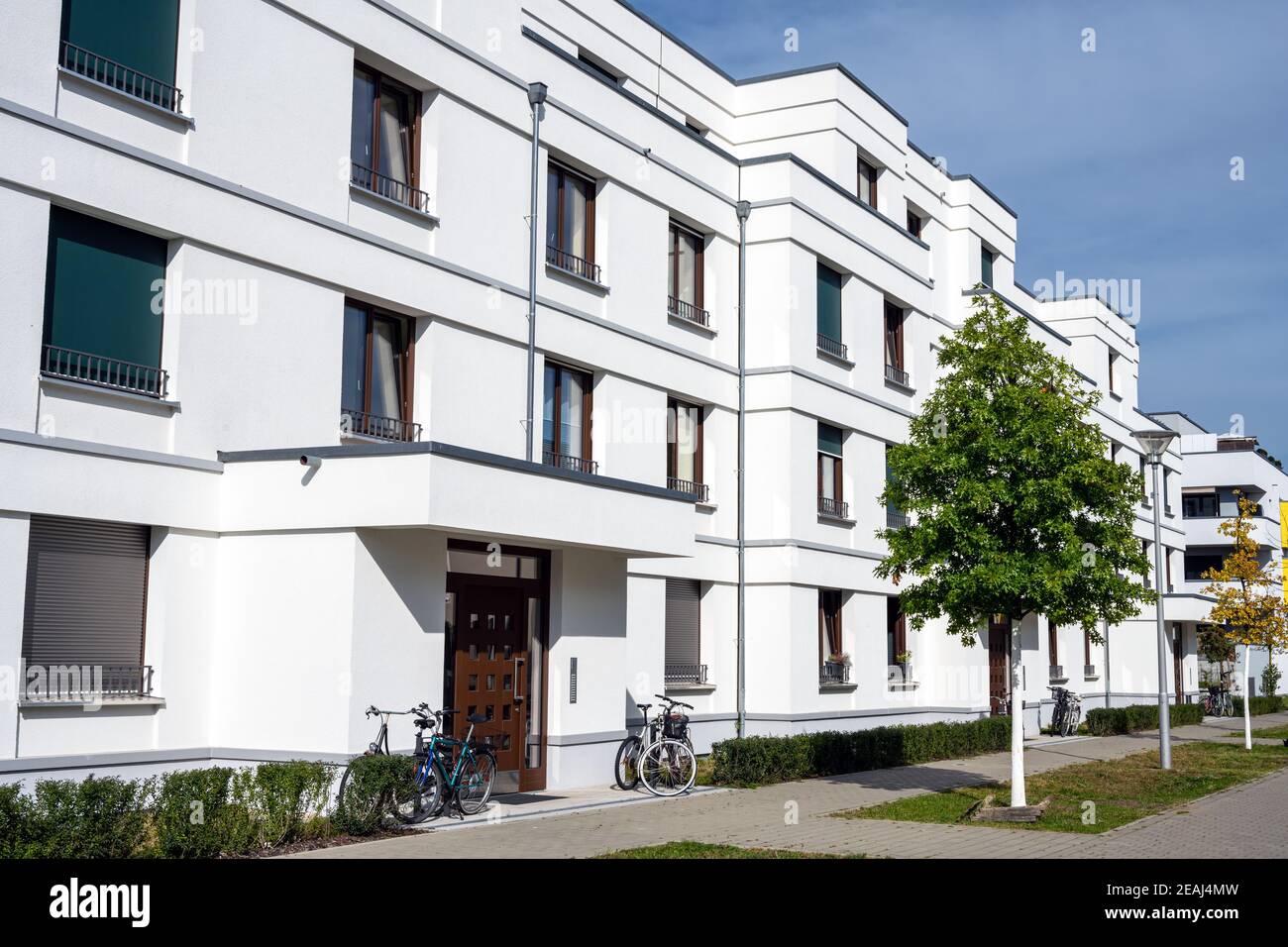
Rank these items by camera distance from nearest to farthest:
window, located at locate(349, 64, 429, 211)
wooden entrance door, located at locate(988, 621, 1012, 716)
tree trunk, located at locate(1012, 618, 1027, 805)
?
1. tree trunk, located at locate(1012, 618, 1027, 805)
2. window, located at locate(349, 64, 429, 211)
3. wooden entrance door, located at locate(988, 621, 1012, 716)

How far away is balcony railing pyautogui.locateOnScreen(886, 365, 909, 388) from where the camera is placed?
86.7 feet

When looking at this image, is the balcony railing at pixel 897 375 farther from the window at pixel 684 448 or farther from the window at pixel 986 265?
the window at pixel 986 265

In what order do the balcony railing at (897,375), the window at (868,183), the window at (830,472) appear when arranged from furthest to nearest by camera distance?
the window at (868,183)
the balcony railing at (897,375)
the window at (830,472)

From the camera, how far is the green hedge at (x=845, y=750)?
59.6ft

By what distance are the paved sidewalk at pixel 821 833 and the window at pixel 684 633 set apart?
324 cm

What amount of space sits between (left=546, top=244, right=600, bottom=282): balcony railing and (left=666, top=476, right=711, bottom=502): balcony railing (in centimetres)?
355


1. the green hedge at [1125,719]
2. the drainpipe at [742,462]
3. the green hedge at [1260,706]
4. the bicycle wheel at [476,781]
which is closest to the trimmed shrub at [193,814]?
the bicycle wheel at [476,781]

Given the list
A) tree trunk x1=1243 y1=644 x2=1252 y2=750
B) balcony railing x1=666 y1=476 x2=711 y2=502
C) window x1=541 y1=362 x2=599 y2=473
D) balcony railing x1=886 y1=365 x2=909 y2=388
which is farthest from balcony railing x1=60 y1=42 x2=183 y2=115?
tree trunk x1=1243 y1=644 x2=1252 y2=750

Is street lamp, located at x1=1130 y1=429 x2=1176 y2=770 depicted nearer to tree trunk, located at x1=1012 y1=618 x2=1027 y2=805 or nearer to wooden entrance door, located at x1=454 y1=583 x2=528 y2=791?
tree trunk, located at x1=1012 y1=618 x2=1027 y2=805

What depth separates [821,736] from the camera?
20.0 meters

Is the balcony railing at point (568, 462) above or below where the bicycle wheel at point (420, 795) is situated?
above

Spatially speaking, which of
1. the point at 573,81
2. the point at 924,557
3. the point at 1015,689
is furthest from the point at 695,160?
the point at 1015,689

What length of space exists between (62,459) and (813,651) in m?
13.8

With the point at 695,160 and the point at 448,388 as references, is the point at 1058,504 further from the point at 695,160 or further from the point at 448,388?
the point at 695,160
